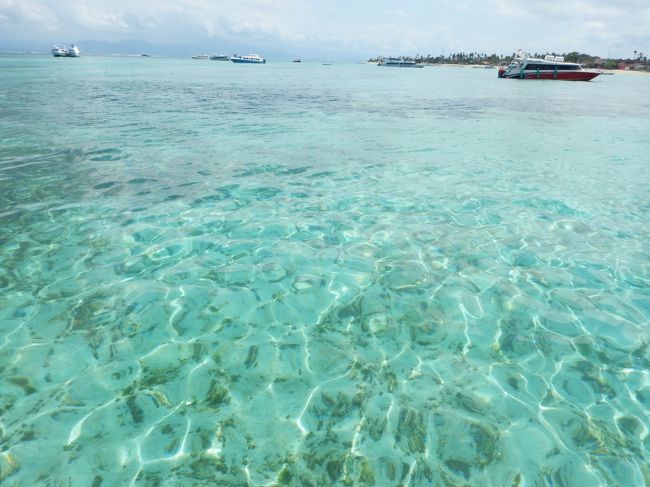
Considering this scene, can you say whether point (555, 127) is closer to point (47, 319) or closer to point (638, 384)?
point (638, 384)

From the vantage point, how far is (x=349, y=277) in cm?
623

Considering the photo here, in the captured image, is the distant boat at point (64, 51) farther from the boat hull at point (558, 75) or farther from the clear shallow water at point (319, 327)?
the clear shallow water at point (319, 327)

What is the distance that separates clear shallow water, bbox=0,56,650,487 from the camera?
350 centimetres

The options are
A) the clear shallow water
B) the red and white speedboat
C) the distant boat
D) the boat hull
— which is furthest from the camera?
the distant boat

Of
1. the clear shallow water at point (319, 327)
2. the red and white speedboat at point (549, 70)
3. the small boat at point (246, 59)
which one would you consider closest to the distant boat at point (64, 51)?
the small boat at point (246, 59)

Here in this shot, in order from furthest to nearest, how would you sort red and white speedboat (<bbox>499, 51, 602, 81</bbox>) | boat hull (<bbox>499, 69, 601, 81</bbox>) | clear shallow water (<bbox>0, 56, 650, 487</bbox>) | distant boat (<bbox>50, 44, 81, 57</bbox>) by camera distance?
1. distant boat (<bbox>50, 44, 81, 57</bbox>)
2. boat hull (<bbox>499, 69, 601, 81</bbox>)
3. red and white speedboat (<bbox>499, 51, 602, 81</bbox>)
4. clear shallow water (<bbox>0, 56, 650, 487</bbox>)

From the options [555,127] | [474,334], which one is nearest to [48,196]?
[474,334]

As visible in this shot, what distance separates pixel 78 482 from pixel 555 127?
24.8m

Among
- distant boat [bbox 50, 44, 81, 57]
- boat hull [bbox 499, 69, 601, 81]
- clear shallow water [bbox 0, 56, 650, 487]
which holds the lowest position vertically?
distant boat [bbox 50, 44, 81, 57]

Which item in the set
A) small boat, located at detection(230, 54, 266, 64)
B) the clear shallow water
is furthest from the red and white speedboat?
small boat, located at detection(230, 54, 266, 64)

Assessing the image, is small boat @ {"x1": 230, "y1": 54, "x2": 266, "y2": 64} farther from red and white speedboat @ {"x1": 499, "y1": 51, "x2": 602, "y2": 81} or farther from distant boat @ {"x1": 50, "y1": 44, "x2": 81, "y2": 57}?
red and white speedboat @ {"x1": 499, "y1": 51, "x2": 602, "y2": 81}

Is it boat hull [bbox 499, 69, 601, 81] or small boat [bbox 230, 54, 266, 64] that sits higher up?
boat hull [bbox 499, 69, 601, 81]

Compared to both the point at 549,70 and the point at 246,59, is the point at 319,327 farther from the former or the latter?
the point at 246,59

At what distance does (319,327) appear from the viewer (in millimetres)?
5125
